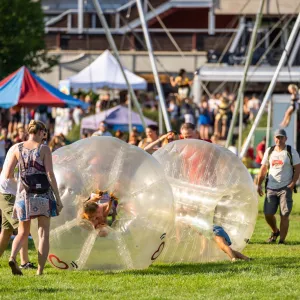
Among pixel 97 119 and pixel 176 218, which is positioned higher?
pixel 176 218

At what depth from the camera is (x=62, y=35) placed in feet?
152

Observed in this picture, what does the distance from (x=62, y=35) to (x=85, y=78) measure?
43.7 feet

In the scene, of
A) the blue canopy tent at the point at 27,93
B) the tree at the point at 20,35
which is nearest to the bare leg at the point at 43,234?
the blue canopy tent at the point at 27,93

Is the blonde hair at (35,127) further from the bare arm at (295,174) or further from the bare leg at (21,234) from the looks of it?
the bare arm at (295,174)

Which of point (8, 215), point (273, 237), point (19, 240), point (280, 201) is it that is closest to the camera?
point (19, 240)

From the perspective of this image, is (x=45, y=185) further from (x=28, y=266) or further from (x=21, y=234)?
(x=28, y=266)

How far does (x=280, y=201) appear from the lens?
55.5 ft

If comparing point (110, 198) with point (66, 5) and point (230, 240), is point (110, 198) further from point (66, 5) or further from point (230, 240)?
point (66, 5)

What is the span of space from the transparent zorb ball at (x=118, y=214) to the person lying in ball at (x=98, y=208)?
0.22ft

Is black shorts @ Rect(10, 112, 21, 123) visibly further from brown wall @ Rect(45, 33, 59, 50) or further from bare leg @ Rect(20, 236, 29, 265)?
bare leg @ Rect(20, 236, 29, 265)

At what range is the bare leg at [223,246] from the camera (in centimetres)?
1391

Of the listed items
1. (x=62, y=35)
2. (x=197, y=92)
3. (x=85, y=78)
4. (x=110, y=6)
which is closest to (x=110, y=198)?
(x=85, y=78)

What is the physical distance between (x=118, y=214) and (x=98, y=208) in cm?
24

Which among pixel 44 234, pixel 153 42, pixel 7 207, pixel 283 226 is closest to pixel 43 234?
pixel 44 234
